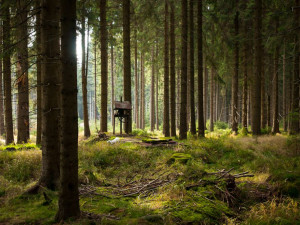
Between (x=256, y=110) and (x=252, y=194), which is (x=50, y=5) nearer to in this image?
(x=252, y=194)

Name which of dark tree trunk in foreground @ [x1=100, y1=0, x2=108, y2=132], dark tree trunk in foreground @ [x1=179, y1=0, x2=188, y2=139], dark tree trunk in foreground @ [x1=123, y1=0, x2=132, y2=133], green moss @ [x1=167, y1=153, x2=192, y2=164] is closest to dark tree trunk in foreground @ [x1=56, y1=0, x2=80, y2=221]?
green moss @ [x1=167, y1=153, x2=192, y2=164]

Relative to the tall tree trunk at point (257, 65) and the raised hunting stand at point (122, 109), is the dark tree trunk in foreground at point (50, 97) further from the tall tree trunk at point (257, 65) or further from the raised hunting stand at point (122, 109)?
the tall tree trunk at point (257, 65)

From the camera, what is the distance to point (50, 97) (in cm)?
581

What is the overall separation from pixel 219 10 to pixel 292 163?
13.1m

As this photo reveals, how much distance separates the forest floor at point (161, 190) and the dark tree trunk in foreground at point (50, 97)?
524 millimetres

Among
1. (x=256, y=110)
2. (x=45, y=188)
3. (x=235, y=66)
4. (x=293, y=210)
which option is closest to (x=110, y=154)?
(x=45, y=188)

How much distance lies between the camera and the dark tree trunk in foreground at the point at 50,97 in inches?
227

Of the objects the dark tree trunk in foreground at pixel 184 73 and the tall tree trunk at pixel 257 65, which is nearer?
the dark tree trunk in foreground at pixel 184 73

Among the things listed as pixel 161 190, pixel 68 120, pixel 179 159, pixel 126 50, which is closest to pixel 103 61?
pixel 126 50

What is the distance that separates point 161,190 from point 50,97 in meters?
3.42

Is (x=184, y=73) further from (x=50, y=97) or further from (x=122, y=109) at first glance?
(x=50, y=97)

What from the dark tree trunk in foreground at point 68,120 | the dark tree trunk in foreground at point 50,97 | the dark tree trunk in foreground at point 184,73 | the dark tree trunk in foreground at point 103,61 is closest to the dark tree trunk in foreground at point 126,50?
the dark tree trunk in foreground at point 103,61

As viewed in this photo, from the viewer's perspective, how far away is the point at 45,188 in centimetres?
567

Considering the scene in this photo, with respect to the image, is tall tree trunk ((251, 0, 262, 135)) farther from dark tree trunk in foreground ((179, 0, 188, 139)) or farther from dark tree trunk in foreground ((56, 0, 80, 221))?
dark tree trunk in foreground ((56, 0, 80, 221))
